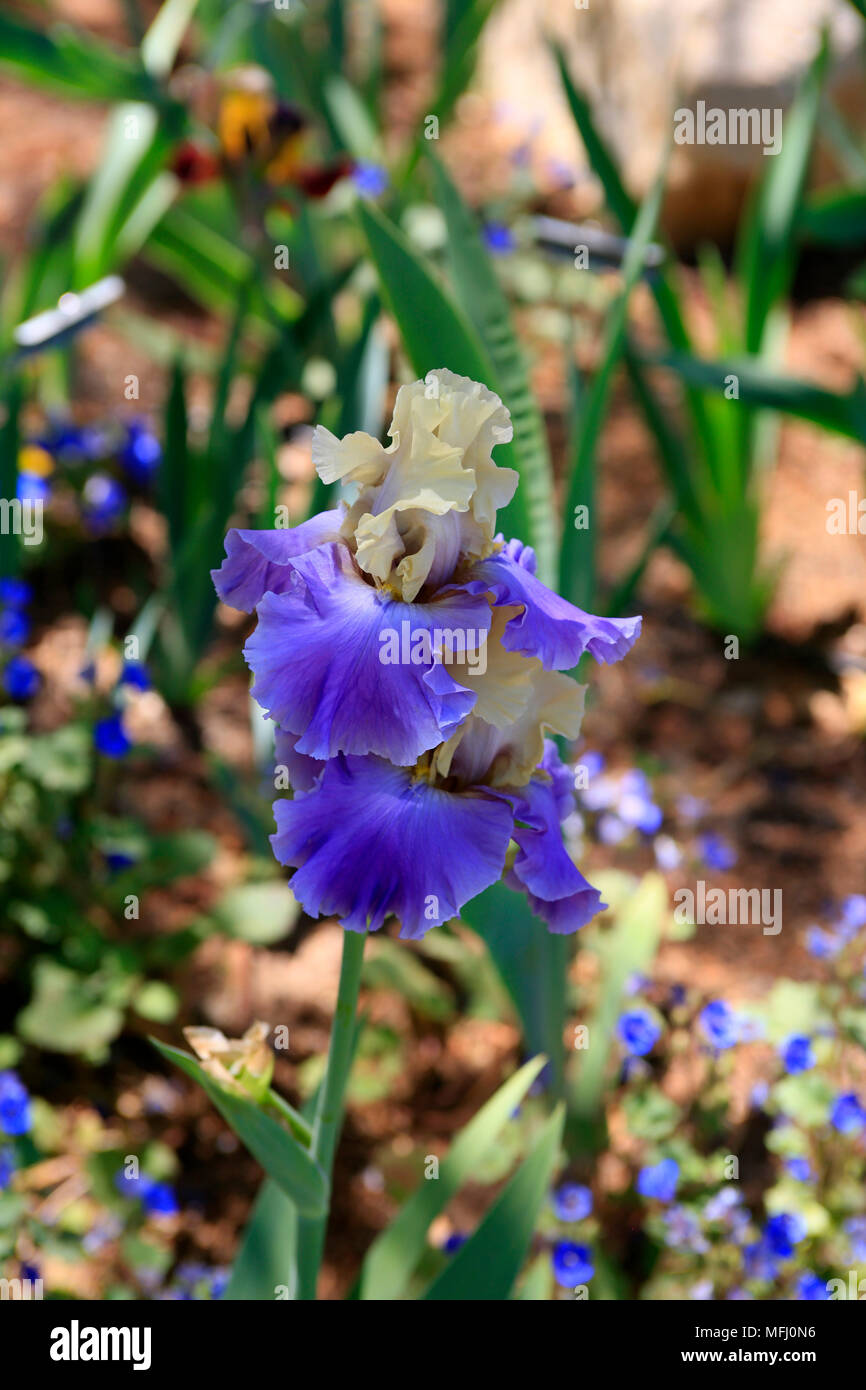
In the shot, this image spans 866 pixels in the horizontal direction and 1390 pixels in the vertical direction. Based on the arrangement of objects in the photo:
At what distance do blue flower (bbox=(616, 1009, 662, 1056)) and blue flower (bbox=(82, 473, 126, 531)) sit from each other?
53.2 inches

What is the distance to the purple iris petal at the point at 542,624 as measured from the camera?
2.31 ft

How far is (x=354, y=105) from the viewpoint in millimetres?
2549

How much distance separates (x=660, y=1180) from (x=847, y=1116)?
0.64 feet

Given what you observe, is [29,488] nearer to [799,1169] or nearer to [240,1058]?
[240,1058]

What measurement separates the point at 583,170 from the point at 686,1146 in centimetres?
282

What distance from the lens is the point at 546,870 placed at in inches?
30.2

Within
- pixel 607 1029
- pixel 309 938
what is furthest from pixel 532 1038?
pixel 309 938

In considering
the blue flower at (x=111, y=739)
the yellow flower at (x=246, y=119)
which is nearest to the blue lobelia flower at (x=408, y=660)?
the blue flower at (x=111, y=739)

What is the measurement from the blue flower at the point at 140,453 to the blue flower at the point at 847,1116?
153 cm

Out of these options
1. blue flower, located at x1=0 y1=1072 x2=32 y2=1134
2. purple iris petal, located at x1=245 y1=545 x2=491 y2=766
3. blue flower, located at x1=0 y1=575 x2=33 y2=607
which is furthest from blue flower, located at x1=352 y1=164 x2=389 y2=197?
purple iris petal, located at x1=245 y1=545 x2=491 y2=766

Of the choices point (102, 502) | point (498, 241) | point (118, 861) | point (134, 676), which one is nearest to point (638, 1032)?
point (118, 861)

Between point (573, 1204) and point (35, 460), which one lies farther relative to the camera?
point (35, 460)

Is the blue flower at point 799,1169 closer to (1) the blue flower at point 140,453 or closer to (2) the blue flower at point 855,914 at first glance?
(2) the blue flower at point 855,914

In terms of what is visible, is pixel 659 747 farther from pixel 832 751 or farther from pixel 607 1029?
pixel 607 1029
